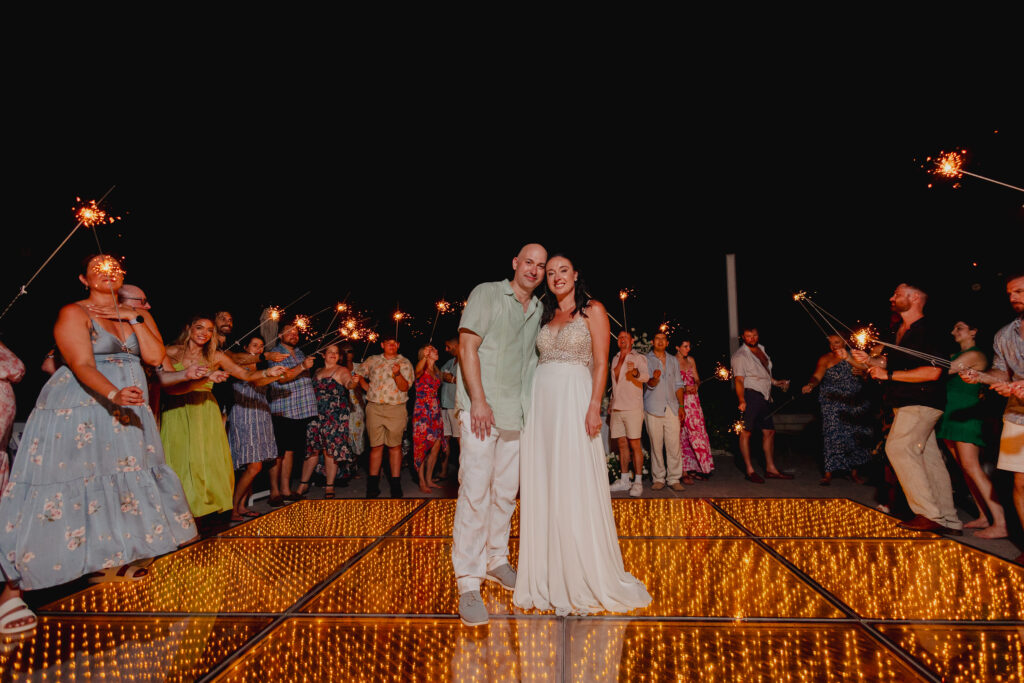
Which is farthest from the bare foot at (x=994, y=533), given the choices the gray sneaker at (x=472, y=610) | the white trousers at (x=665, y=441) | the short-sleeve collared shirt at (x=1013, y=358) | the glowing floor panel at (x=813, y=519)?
the gray sneaker at (x=472, y=610)

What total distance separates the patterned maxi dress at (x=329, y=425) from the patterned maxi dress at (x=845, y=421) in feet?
20.3

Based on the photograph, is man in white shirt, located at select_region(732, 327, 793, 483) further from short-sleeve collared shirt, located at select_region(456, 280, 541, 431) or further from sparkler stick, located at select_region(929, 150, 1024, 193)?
short-sleeve collared shirt, located at select_region(456, 280, 541, 431)

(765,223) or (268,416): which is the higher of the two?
(765,223)

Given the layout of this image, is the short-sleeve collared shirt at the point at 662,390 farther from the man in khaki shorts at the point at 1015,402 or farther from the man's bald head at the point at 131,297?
the man's bald head at the point at 131,297

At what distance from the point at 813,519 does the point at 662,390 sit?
2709mm

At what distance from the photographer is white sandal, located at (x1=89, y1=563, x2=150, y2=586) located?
3.21 meters

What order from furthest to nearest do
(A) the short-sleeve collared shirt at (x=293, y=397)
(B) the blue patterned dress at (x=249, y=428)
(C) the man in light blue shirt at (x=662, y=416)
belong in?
1. (C) the man in light blue shirt at (x=662, y=416)
2. (A) the short-sleeve collared shirt at (x=293, y=397)
3. (B) the blue patterned dress at (x=249, y=428)

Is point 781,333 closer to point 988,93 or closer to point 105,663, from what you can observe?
point 988,93

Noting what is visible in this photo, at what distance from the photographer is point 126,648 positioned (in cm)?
237

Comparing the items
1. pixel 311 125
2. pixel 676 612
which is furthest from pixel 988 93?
pixel 311 125

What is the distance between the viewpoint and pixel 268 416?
564 cm

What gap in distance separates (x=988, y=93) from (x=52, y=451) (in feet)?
27.3

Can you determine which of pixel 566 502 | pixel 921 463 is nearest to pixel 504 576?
pixel 566 502

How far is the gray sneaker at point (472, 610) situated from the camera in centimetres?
A: 254
